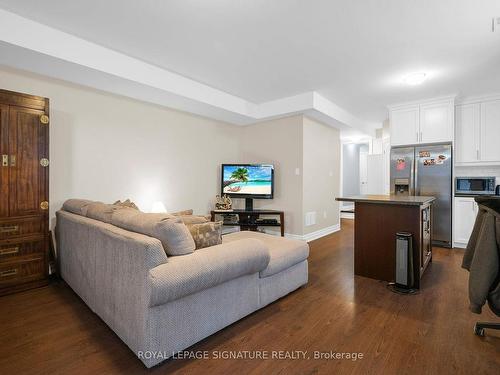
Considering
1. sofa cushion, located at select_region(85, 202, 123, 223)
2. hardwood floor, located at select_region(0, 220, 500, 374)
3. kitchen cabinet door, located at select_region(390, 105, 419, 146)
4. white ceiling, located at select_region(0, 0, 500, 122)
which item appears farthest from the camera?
kitchen cabinet door, located at select_region(390, 105, 419, 146)

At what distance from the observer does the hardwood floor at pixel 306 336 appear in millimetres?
1550

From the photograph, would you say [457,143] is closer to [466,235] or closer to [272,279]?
[466,235]

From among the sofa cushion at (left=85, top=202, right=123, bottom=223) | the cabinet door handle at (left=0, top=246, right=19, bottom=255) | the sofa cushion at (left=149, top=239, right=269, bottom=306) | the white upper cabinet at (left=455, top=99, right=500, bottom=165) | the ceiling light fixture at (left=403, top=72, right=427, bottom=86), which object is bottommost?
the cabinet door handle at (left=0, top=246, right=19, bottom=255)

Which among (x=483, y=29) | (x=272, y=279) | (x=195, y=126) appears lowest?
(x=272, y=279)

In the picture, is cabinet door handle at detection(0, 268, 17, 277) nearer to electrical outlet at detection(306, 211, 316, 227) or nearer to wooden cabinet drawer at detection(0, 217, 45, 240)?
wooden cabinet drawer at detection(0, 217, 45, 240)

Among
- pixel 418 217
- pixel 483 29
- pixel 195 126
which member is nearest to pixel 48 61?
pixel 195 126

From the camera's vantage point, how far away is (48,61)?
8.59 ft

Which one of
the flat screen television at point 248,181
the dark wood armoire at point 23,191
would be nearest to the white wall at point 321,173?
the flat screen television at point 248,181

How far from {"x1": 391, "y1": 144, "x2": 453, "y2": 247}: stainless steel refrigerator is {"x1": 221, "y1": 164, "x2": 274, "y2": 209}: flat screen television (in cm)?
227

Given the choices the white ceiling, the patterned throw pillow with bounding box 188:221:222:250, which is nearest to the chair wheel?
the patterned throw pillow with bounding box 188:221:222:250

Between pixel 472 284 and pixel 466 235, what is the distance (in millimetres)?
3168

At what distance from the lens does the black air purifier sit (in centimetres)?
253

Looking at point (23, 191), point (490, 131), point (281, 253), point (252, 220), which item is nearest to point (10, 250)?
point (23, 191)

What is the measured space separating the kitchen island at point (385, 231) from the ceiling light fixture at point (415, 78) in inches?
68.9
